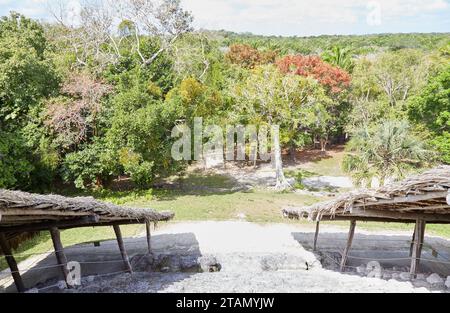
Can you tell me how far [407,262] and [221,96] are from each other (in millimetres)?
15725

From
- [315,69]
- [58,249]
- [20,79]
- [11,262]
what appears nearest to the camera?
[58,249]

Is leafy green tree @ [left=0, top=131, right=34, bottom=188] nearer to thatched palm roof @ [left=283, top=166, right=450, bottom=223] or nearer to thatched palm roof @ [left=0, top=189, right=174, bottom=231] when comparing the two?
thatched palm roof @ [left=0, top=189, right=174, bottom=231]

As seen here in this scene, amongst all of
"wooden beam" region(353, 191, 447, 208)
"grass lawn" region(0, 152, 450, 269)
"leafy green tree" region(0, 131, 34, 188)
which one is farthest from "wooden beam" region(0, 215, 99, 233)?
"leafy green tree" region(0, 131, 34, 188)

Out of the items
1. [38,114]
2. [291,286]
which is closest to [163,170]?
[38,114]

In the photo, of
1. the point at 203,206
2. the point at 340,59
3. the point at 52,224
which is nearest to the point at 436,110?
the point at 340,59

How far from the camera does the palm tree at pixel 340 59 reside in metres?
31.4

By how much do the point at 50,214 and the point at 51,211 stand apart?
0.30 feet

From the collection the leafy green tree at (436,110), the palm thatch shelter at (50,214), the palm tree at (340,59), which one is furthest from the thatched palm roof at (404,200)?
the palm tree at (340,59)

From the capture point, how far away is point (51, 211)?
530 cm

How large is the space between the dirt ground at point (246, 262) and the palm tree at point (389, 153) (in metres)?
2.48

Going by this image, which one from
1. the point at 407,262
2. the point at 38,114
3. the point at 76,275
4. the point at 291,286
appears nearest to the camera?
the point at 291,286

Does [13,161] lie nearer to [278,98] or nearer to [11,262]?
[11,262]
